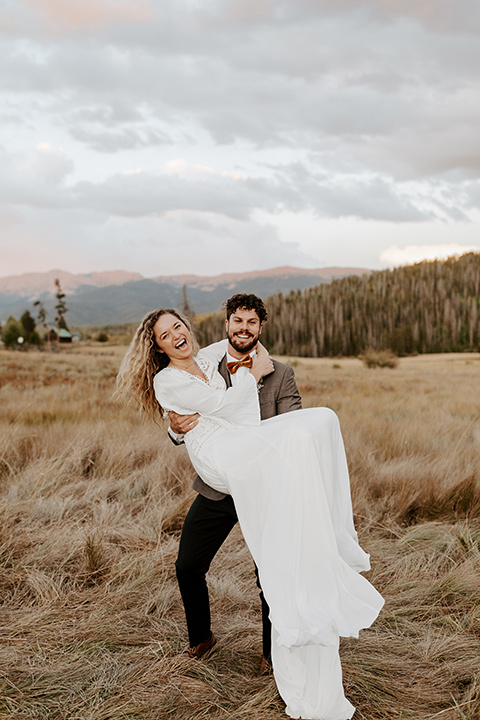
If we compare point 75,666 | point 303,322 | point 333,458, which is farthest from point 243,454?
point 303,322

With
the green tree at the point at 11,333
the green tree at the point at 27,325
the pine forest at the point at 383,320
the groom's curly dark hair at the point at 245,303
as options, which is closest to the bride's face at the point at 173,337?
the groom's curly dark hair at the point at 245,303

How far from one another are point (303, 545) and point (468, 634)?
1.73m

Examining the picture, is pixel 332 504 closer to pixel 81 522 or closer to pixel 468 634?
pixel 468 634

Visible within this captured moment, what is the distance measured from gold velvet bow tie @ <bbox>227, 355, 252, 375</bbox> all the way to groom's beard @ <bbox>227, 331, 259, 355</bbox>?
66mm

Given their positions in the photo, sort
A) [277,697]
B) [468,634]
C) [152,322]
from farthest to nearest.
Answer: [468,634] → [152,322] → [277,697]

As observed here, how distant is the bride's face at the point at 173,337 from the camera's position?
8.99 ft

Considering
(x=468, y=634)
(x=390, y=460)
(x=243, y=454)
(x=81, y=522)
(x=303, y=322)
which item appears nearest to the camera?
(x=243, y=454)

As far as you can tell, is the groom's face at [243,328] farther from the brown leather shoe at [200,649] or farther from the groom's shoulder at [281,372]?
the brown leather shoe at [200,649]

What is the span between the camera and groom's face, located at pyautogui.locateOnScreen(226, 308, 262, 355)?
8.86 ft

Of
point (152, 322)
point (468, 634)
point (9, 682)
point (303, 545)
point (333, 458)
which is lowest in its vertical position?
point (468, 634)

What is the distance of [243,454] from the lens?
Result: 242 centimetres

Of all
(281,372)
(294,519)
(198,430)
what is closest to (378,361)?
(281,372)

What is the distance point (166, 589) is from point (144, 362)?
5.77ft

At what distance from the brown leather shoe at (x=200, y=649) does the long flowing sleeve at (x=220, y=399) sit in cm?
131
